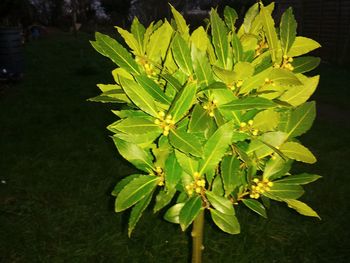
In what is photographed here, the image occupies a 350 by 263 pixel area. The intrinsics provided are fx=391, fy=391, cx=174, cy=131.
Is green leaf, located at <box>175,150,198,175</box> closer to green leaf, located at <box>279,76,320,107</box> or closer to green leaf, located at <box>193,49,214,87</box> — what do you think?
green leaf, located at <box>193,49,214,87</box>

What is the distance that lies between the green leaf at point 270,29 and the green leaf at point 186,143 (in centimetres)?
45

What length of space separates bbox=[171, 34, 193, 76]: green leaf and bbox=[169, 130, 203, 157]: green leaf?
0.22 meters

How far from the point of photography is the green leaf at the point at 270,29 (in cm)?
133

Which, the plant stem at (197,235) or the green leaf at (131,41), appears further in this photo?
the plant stem at (197,235)

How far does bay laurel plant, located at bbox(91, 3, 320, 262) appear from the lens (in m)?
1.21

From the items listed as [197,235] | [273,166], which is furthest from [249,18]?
[197,235]

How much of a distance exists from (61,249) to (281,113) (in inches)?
91.4

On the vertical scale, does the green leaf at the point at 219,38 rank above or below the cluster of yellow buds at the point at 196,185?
above

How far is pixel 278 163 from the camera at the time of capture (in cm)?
152

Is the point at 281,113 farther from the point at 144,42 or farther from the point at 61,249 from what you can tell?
the point at 61,249

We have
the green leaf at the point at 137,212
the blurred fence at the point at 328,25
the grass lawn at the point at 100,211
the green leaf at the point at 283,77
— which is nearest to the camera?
the green leaf at the point at 283,77

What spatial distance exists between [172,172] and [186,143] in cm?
19

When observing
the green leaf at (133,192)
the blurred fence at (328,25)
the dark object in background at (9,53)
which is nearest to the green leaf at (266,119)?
the green leaf at (133,192)

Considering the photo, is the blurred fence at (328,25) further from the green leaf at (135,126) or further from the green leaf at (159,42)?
the green leaf at (135,126)
